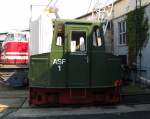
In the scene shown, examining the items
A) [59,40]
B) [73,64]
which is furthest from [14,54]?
[73,64]

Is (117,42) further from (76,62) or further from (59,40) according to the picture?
(76,62)

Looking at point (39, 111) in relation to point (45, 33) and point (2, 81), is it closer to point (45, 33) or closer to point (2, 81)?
point (45, 33)

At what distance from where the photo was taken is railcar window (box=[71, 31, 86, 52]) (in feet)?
48.5

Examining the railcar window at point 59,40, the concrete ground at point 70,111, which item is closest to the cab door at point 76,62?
the railcar window at point 59,40

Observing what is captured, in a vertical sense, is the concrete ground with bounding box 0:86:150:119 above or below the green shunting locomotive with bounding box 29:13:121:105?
→ below

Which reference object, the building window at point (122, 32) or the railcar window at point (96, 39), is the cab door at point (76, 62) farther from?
the building window at point (122, 32)

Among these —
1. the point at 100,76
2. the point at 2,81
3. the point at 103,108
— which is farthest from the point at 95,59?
the point at 2,81

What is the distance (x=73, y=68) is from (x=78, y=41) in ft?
3.22

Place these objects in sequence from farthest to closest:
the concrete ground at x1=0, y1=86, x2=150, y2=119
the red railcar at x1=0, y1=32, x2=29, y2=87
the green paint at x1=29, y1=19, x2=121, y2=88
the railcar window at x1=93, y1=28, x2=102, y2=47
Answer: the red railcar at x1=0, y1=32, x2=29, y2=87
the railcar window at x1=93, y1=28, x2=102, y2=47
the green paint at x1=29, y1=19, x2=121, y2=88
the concrete ground at x1=0, y1=86, x2=150, y2=119

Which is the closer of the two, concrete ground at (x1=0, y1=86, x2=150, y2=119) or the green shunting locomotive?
concrete ground at (x1=0, y1=86, x2=150, y2=119)

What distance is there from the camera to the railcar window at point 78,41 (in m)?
14.8

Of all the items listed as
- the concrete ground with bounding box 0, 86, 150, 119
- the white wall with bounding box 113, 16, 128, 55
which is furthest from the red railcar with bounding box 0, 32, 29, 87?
the white wall with bounding box 113, 16, 128, 55

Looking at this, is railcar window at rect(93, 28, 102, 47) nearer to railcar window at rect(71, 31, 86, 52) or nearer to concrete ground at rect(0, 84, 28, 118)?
railcar window at rect(71, 31, 86, 52)

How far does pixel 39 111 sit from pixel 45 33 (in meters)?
3.00
